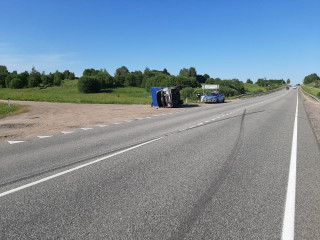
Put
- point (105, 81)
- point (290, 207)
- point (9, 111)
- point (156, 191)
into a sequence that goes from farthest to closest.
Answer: point (105, 81) → point (9, 111) → point (156, 191) → point (290, 207)

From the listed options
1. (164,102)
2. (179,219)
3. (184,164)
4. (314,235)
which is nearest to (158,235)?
(179,219)

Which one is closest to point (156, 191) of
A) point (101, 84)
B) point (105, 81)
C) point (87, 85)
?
point (87, 85)

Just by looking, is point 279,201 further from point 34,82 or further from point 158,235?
point 34,82

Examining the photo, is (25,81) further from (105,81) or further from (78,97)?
(78,97)

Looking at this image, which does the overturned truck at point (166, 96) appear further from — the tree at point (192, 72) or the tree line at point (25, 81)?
the tree at point (192, 72)

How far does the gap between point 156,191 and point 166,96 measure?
2100cm

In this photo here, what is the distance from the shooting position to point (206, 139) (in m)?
8.66

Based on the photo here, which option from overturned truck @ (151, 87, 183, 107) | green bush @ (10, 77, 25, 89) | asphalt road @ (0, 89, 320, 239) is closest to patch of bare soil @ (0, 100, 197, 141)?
asphalt road @ (0, 89, 320, 239)

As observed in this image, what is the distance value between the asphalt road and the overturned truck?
676 inches

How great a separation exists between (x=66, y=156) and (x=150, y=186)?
3.24 meters

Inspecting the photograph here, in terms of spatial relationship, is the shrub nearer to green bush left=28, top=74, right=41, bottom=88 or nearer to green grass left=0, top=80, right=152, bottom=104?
green bush left=28, top=74, right=41, bottom=88

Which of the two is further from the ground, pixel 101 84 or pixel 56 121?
pixel 101 84

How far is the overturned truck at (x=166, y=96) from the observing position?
24.5 meters

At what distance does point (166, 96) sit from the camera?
24.8 metres
